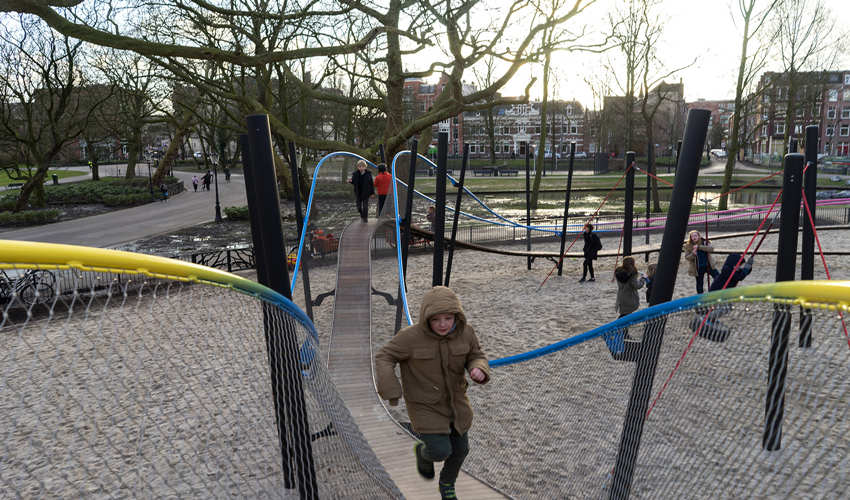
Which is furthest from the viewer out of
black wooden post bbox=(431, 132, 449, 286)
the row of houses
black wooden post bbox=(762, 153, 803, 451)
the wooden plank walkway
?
the row of houses

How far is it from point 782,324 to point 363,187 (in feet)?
33.2

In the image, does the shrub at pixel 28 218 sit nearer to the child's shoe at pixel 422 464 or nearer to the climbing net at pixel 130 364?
the climbing net at pixel 130 364

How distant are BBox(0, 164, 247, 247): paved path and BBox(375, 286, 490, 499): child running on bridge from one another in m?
19.5

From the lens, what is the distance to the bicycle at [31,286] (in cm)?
159

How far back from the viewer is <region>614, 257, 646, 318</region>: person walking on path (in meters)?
8.04

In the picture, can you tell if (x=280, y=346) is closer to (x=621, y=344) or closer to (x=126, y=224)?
(x=621, y=344)

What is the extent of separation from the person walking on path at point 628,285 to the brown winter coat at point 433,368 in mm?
5124

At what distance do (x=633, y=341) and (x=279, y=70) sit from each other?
25189 mm

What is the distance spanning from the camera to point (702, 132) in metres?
3.96

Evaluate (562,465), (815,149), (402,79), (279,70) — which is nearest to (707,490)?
(562,465)

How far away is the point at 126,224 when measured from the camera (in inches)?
1024

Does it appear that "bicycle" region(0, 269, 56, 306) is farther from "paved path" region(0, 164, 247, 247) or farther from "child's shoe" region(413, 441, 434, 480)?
"paved path" region(0, 164, 247, 247)

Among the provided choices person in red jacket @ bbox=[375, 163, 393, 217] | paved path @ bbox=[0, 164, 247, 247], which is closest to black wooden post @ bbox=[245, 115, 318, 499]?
person in red jacket @ bbox=[375, 163, 393, 217]

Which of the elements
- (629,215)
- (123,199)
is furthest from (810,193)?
(123,199)
